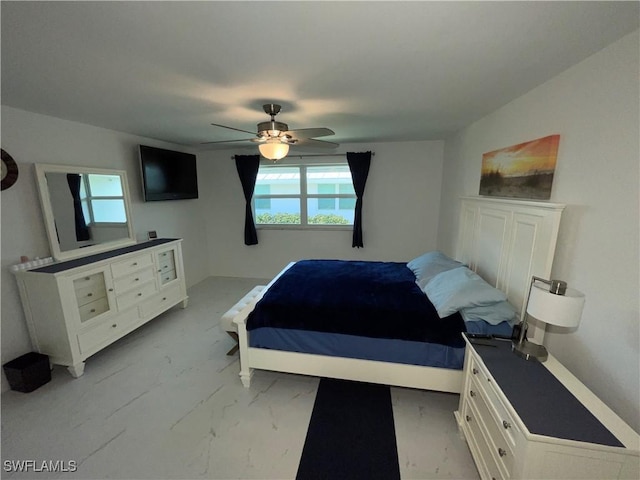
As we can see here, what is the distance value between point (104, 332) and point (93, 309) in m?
0.25

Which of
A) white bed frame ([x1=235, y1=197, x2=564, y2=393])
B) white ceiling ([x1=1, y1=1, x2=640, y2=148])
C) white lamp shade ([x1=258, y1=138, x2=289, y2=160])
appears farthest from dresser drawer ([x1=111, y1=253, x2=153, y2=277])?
white lamp shade ([x1=258, y1=138, x2=289, y2=160])

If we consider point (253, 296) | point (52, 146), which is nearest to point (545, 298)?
point (253, 296)

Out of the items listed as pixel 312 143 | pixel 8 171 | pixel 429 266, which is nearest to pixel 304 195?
pixel 312 143

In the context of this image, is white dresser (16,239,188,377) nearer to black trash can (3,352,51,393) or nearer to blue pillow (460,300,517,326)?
black trash can (3,352,51,393)

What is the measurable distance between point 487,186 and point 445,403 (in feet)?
6.41

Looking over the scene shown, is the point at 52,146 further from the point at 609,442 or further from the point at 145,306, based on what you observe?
the point at 609,442

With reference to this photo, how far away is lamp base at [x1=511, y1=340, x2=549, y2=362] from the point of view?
4.87 feet

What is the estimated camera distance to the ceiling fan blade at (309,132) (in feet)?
6.79

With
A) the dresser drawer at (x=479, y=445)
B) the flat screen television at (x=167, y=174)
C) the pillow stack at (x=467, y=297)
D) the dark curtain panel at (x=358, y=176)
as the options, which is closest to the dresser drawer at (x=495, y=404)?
the dresser drawer at (x=479, y=445)

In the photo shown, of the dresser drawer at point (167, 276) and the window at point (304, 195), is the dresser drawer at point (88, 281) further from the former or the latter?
the window at point (304, 195)

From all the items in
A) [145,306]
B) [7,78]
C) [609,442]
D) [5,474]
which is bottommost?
[5,474]

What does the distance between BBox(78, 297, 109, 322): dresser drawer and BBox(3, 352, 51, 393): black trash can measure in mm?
409

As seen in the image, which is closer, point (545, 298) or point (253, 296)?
point (545, 298)

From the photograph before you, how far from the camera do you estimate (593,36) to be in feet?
4.03
